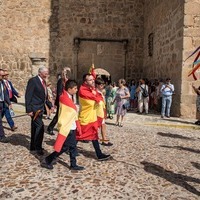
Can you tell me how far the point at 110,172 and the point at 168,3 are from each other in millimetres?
9408

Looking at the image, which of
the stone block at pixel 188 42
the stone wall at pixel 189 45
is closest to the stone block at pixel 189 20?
the stone wall at pixel 189 45

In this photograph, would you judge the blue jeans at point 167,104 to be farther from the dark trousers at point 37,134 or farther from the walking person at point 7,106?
the dark trousers at point 37,134

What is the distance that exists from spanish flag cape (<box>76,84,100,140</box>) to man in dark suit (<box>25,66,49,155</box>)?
0.76m

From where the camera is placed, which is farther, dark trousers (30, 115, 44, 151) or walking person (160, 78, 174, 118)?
walking person (160, 78, 174, 118)

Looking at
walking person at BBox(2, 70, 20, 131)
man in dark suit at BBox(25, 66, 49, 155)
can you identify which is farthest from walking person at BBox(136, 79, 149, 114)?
man in dark suit at BBox(25, 66, 49, 155)

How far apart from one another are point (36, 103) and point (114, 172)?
1.87 m

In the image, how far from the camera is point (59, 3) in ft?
50.9

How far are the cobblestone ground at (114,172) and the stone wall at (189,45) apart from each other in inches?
136

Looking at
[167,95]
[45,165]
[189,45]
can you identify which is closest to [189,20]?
[189,45]

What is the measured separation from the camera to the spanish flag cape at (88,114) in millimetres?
4754

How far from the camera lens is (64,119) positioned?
4.29m

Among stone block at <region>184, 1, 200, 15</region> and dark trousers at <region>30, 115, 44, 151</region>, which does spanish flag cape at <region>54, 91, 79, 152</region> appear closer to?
dark trousers at <region>30, 115, 44, 151</region>

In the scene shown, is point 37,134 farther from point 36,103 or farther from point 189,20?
point 189,20

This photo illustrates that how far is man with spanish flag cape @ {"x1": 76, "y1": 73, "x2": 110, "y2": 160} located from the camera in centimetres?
476
